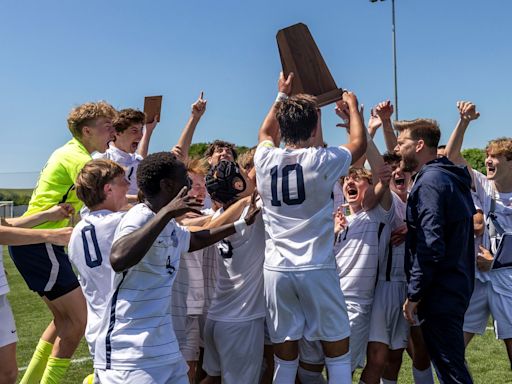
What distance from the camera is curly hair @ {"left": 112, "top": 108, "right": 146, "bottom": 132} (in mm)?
6082

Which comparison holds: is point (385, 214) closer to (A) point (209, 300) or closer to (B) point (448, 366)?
(B) point (448, 366)

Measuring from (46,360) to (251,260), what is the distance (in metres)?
2.27

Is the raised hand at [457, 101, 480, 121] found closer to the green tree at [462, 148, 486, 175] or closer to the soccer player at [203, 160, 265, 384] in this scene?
the soccer player at [203, 160, 265, 384]

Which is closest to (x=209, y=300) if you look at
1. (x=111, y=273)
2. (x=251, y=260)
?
(x=251, y=260)

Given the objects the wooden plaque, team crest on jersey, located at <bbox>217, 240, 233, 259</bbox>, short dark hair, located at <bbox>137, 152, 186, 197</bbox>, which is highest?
the wooden plaque

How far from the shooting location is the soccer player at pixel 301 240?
12.5 ft

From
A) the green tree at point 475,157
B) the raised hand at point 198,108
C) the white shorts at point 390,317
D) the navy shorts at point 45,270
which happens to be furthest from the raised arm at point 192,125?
the green tree at point 475,157

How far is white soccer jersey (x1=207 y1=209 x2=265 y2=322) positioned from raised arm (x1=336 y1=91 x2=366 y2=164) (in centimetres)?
83

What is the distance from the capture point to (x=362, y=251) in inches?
182

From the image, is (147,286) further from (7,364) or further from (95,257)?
(7,364)

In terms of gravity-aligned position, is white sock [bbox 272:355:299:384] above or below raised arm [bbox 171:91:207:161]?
below

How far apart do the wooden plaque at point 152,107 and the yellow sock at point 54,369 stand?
2775 millimetres

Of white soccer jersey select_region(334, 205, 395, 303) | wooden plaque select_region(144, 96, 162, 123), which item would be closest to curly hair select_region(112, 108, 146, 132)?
wooden plaque select_region(144, 96, 162, 123)

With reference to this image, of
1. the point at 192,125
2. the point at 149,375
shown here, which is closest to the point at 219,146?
the point at 192,125
